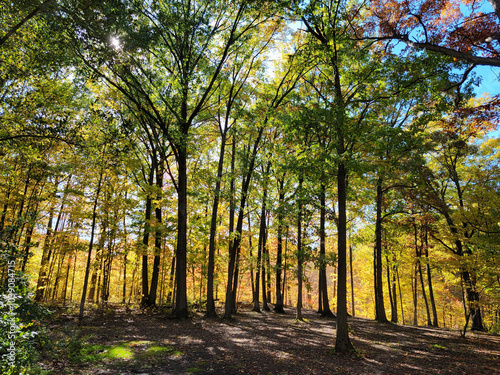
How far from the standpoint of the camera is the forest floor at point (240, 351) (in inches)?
235

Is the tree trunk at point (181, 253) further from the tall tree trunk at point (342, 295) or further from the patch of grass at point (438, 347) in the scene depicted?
the patch of grass at point (438, 347)

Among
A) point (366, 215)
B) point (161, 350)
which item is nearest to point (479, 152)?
Answer: point (366, 215)

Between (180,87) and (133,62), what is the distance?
240 centimetres

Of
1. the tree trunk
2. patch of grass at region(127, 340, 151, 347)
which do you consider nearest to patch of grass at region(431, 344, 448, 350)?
patch of grass at region(127, 340, 151, 347)

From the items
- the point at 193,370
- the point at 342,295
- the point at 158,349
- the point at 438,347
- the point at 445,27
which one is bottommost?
the point at 438,347

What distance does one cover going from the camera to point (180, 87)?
40.4 ft

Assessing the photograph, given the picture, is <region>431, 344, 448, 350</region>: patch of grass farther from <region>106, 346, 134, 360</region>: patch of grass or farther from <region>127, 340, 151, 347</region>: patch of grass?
<region>106, 346, 134, 360</region>: patch of grass

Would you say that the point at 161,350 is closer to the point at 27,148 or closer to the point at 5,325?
the point at 5,325

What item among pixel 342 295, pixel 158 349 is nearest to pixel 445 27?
pixel 342 295

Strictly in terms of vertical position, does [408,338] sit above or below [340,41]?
below

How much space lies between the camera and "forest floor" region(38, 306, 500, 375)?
5982 mm

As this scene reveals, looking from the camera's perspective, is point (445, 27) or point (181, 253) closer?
point (445, 27)

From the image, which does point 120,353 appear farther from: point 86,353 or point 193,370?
point 193,370

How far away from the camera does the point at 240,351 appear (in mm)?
7594
